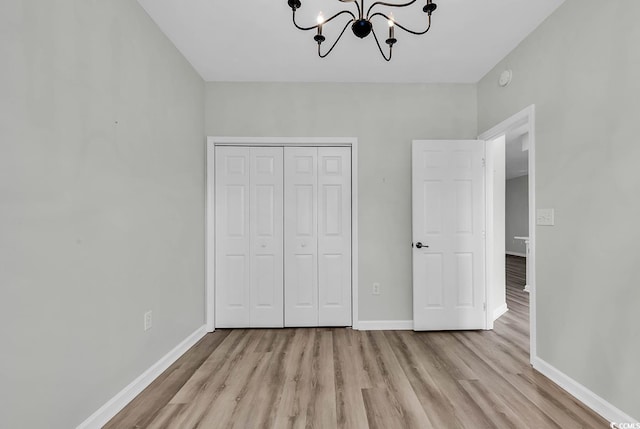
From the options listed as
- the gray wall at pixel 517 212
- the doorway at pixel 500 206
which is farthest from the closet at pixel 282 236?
→ the gray wall at pixel 517 212

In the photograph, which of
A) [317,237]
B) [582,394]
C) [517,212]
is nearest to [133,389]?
[317,237]

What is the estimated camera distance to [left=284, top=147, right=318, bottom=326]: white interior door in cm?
318

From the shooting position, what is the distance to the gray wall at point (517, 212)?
9.55m

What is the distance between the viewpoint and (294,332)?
3059 millimetres

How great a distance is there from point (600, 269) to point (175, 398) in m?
2.86

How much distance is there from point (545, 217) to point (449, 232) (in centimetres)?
94

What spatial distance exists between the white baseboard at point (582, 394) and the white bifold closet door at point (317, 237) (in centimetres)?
171

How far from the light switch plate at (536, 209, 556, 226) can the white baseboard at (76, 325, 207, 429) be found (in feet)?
10.4

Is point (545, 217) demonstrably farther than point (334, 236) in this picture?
No

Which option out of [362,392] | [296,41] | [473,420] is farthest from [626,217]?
[296,41]

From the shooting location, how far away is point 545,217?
7.21ft

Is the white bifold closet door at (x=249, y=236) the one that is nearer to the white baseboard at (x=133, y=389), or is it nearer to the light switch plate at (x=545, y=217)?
the white baseboard at (x=133, y=389)

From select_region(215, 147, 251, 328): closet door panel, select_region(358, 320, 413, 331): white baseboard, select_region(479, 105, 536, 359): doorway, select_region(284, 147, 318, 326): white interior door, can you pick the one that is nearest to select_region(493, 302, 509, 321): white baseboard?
select_region(479, 105, 536, 359): doorway

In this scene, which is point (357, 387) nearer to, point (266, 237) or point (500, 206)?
point (266, 237)
